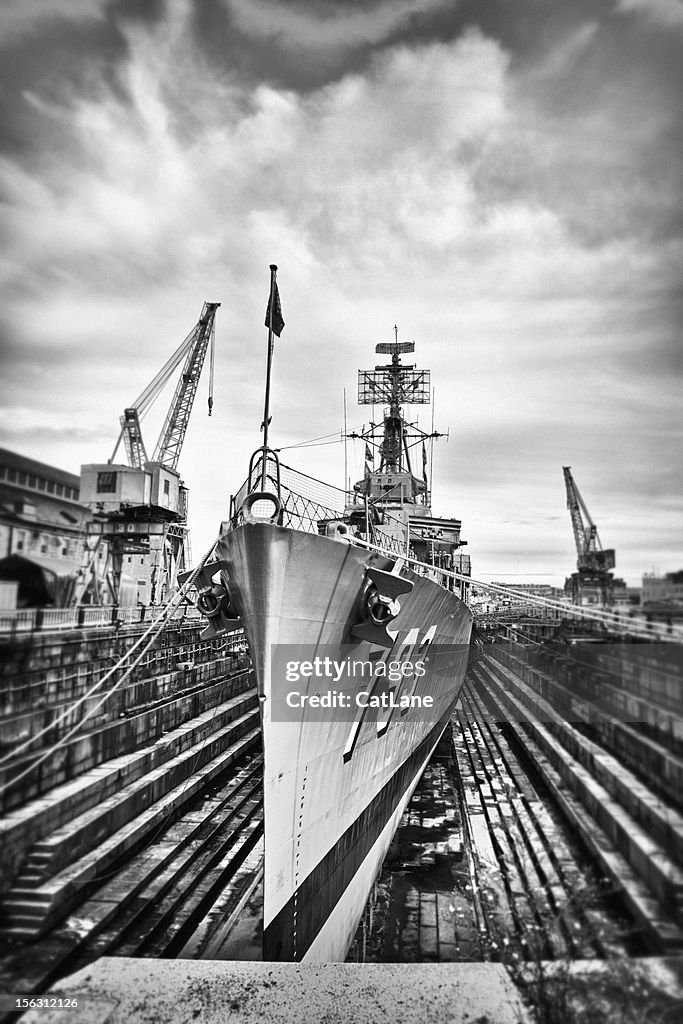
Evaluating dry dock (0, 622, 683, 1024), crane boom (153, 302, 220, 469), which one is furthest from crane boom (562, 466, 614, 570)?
crane boom (153, 302, 220, 469)

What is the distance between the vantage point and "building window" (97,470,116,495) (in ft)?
10.4

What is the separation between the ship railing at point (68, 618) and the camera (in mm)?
2785

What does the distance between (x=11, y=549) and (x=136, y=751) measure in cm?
201

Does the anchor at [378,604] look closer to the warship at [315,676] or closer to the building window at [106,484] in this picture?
the warship at [315,676]

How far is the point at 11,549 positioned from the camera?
2795mm

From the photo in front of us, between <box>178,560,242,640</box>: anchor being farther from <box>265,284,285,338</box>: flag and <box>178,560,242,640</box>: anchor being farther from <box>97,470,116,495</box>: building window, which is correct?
<box>265,284,285,338</box>: flag

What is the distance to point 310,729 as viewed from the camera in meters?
3.78

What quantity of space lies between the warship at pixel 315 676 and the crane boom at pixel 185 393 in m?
0.46

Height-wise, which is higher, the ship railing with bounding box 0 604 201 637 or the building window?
the building window

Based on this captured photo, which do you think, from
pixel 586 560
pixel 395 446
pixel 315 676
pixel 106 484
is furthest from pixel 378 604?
pixel 395 446

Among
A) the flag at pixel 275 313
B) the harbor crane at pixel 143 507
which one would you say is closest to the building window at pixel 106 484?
the harbor crane at pixel 143 507

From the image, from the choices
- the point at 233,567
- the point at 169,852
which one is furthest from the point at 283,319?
the point at 169,852

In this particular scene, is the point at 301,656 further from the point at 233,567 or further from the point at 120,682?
the point at 120,682

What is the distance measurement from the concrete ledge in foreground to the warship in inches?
25.4
